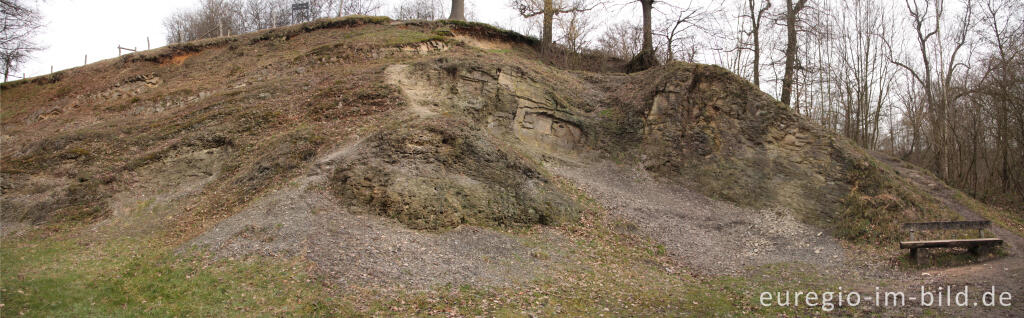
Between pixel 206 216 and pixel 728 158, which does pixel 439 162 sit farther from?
pixel 728 158

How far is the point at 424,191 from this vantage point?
42.5ft

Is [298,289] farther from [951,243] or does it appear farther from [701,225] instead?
[951,243]

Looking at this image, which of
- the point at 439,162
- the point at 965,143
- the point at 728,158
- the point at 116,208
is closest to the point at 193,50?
the point at 116,208

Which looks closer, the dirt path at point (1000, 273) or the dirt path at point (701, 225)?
the dirt path at point (1000, 273)

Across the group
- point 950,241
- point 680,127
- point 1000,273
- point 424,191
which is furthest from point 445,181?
point 1000,273

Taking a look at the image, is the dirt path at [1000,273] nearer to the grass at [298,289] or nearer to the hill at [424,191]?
the hill at [424,191]

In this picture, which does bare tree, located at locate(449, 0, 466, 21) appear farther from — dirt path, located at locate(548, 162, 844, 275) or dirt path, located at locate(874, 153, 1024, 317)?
dirt path, located at locate(874, 153, 1024, 317)

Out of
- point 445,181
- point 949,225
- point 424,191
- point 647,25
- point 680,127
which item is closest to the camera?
point 949,225

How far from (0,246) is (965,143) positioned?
Result: 120ft

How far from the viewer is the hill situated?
31.3 feet

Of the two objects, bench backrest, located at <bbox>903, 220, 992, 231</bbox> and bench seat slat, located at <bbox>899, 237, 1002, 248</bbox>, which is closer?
bench seat slat, located at <bbox>899, 237, 1002, 248</bbox>

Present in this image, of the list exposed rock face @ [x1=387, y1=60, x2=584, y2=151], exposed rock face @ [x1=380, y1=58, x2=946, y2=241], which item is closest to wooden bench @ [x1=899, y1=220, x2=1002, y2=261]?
exposed rock face @ [x1=380, y1=58, x2=946, y2=241]

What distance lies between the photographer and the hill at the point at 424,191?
9531 millimetres

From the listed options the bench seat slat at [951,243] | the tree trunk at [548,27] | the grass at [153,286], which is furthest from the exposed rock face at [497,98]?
the bench seat slat at [951,243]
